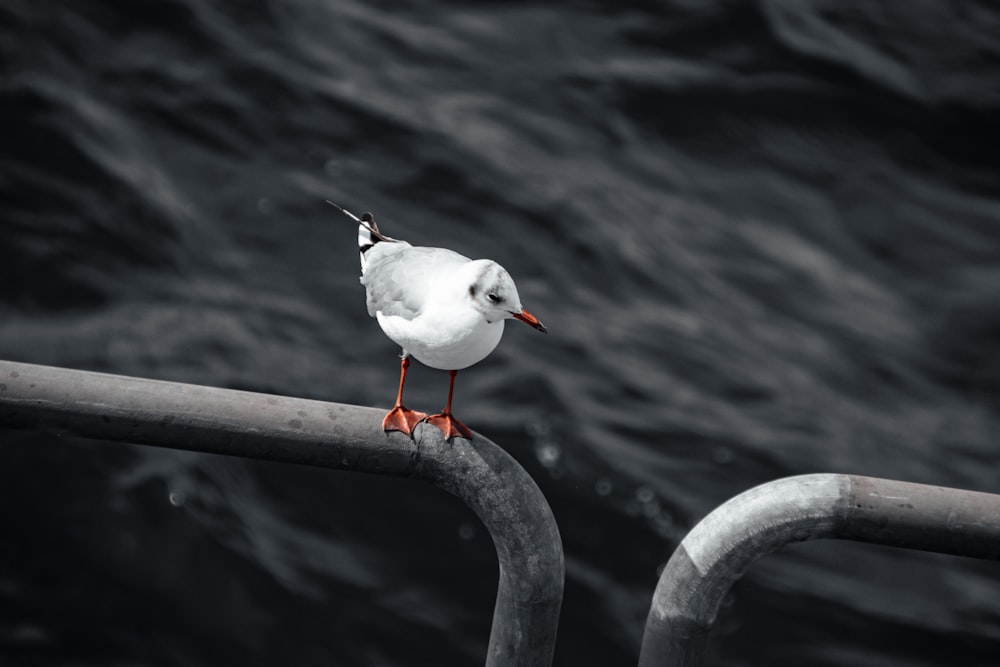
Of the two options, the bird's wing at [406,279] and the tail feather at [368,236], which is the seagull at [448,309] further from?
the tail feather at [368,236]

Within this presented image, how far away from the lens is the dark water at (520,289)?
6297mm

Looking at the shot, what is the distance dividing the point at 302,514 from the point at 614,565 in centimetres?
186

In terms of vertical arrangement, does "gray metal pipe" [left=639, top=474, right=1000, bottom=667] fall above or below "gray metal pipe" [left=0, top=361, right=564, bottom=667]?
above

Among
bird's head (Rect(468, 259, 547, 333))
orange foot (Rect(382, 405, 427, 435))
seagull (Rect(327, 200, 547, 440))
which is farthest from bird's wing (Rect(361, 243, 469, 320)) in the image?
orange foot (Rect(382, 405, 427, 435))

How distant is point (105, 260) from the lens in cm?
785

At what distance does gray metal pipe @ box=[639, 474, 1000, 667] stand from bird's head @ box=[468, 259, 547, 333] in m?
0.75

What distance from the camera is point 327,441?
2012 millimetres

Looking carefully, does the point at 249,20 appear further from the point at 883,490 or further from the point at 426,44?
the point at 883,490

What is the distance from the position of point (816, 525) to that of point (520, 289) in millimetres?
6391

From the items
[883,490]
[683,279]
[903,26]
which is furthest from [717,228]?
[883,490]

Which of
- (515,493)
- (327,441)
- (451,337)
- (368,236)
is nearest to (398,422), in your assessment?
(327,441)

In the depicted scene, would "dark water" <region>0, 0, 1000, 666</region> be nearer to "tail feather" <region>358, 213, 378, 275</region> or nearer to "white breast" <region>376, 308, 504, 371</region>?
"tail feather" <region>358, 213, 378, 275</region>

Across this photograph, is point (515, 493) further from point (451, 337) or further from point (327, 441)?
point (451, 337)

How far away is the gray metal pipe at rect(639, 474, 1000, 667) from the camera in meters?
1.97
